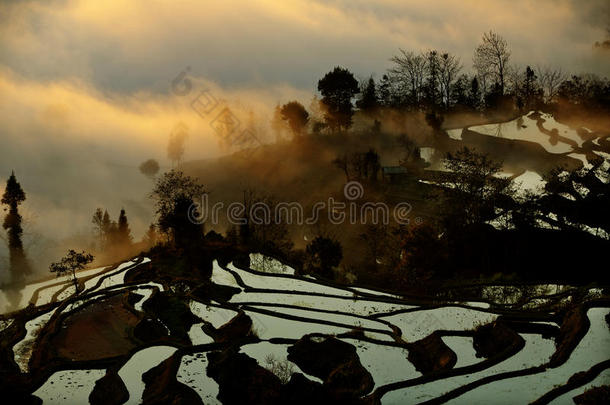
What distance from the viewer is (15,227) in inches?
2712

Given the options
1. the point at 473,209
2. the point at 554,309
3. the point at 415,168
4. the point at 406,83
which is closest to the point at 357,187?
the point at 415,168

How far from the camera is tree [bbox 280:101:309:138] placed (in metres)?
100

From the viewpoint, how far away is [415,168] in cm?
7456

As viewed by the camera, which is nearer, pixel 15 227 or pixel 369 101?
pixel 15 227

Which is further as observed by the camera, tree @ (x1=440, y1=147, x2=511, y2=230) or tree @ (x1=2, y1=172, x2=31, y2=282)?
tree @ (x1=2, y1=172, x2=31, y2=282)

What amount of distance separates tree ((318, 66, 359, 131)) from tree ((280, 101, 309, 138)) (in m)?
5.44

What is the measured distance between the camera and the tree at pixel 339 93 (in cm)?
9494

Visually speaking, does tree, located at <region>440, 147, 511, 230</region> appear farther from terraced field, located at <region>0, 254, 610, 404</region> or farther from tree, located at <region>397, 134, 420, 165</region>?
tree, located at <region>397, 134, 420, 165</region>

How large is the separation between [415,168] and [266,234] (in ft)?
96.6

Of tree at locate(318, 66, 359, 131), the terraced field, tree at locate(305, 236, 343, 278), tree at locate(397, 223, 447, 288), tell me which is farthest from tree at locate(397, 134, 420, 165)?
the terraced field

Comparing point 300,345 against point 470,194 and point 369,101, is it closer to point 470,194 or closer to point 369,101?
point 470,194

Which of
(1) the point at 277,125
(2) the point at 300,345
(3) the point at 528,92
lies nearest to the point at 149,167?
(1) the point at 277,125

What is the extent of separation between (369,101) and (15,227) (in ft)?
229

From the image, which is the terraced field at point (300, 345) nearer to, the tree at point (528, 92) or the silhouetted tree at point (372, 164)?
the silhouetted tree at point (372, 164)
